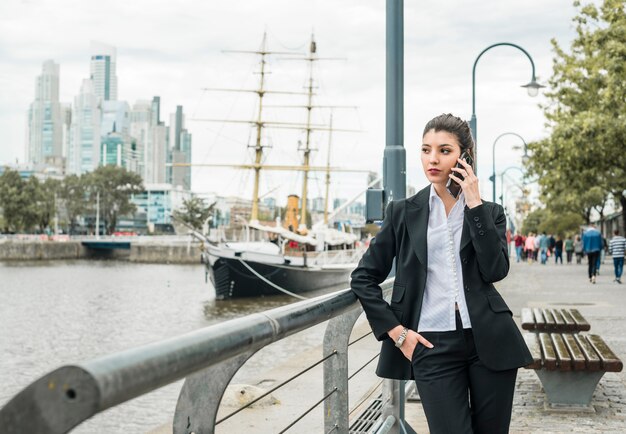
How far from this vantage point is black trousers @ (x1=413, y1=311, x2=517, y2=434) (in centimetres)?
306

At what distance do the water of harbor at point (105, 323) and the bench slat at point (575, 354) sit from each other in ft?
13.3

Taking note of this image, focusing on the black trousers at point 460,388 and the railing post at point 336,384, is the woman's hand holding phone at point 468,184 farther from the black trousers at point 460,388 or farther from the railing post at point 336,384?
the railing post at point 336,384

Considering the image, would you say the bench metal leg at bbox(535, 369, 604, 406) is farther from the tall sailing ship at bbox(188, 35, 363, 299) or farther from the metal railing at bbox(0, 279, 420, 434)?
the tall sailing ship at bbox(188, 35, 363, 299)

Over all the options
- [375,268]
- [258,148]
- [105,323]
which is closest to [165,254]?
[258,148]

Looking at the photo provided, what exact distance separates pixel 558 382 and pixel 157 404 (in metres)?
7.33

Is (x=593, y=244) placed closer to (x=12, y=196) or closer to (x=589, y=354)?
(x=589, y=354)

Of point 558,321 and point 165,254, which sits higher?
point 558,321

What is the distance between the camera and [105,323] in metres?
30.0

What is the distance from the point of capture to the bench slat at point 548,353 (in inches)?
255

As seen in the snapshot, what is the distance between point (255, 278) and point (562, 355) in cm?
3650

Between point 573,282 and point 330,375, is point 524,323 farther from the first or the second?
point 573,282

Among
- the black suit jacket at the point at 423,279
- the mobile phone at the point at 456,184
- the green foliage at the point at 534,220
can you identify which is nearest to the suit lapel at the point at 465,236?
the black suit jacket at the point at 423,279

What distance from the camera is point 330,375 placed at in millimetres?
3906

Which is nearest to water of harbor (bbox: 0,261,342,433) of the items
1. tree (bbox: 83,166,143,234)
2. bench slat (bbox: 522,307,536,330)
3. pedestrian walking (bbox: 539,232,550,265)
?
bench slat (bbox: 522,307,536,330)
